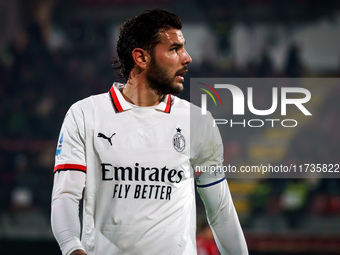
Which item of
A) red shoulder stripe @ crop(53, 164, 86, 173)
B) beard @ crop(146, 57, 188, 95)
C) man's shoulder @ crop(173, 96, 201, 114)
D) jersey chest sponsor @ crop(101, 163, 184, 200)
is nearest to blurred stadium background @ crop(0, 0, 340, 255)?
man's shoulder @ crop(173, 96, 201, 114)

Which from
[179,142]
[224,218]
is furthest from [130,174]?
[224,218]

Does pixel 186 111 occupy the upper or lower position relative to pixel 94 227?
upper

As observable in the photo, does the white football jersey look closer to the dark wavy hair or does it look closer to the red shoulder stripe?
the red shoulder stripe

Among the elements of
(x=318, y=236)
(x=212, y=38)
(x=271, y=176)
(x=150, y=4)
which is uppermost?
(x=150, y=4)

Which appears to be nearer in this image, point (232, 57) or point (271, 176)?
point (271, 176)

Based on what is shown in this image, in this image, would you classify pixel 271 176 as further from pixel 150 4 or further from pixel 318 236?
pixel 150 4

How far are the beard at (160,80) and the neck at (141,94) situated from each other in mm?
23

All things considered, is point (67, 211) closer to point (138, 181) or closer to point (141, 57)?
point (138, 181)

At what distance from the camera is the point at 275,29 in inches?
349

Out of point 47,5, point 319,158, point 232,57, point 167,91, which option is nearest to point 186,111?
point 167,91

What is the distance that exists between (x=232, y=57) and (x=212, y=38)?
0.51 meters

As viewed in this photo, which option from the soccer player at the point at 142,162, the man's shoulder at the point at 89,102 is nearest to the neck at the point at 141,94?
the soccer player at the point at 142,162

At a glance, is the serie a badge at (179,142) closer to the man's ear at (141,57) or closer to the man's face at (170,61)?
the man's face at (170,61)

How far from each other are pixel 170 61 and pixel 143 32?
7.6 inches
